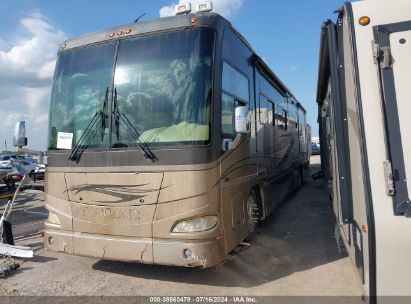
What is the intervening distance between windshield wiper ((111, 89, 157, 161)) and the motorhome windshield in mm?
12

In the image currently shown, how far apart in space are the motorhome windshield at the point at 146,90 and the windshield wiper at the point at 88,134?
0.6 inches

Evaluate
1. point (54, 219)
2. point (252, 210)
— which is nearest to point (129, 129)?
point (54, 219)

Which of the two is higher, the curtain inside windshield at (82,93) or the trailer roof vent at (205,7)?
the trailer roof vent at (205,7)

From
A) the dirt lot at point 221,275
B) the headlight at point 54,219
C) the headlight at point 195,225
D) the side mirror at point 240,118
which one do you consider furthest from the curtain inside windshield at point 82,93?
the dirt lot at point 221,275

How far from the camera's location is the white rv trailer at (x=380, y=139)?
108 inches

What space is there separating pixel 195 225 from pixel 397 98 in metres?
2.41

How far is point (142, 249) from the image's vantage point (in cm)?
431

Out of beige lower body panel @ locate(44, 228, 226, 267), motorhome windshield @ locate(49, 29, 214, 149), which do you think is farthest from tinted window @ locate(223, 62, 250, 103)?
beige lower body panel @ locate(44, 228, 226, 267)

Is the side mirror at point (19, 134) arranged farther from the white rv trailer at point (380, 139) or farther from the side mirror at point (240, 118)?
the white rv trailer at point (380, 139)

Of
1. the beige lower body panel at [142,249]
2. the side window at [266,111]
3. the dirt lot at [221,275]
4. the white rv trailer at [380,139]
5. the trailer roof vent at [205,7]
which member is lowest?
the dirt lot at [221,275]

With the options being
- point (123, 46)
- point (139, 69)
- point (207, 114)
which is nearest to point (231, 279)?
point (207, 114)

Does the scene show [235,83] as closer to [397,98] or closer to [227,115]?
[227,115]

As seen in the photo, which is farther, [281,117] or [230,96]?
[281,117]

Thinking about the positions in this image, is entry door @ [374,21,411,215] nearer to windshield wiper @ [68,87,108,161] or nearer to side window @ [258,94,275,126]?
windshield wiper @ [68,87,108,161]
